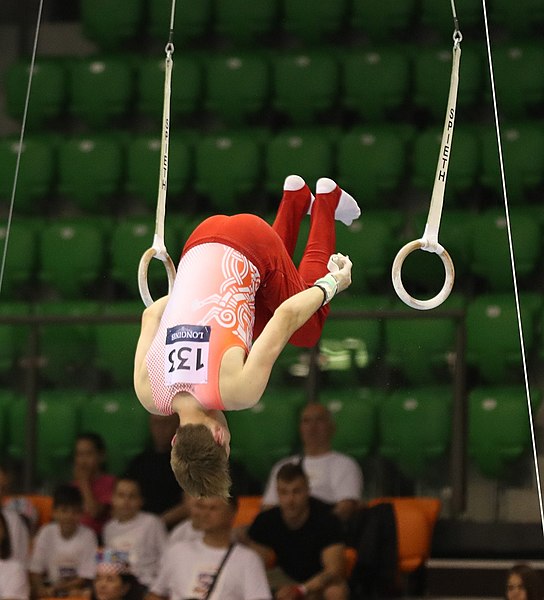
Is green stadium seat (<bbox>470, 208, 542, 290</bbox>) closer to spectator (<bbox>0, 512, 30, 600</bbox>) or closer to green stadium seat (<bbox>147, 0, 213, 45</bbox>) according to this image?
green stadium seat (<bbox>147, 0, 213, 45</bbox>)

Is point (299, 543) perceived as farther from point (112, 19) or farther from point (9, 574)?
point (112, 19)

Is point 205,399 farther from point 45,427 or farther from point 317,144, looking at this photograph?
point 317,144

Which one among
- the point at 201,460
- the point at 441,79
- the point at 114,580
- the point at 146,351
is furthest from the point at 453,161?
the point at 201,460

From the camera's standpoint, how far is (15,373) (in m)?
7.20

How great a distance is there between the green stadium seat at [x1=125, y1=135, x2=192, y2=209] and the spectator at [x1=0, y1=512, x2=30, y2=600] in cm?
218

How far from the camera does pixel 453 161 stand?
779cm

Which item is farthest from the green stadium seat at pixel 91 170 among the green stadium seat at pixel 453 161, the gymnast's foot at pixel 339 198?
the gymnast's foot at pixel 339 198

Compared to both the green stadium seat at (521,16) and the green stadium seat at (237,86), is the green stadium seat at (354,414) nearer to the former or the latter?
the green stadium seat at (237,86)

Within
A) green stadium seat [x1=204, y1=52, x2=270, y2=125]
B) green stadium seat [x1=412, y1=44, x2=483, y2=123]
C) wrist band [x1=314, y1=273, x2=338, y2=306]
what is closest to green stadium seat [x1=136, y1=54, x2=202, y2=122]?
green stadium seat [x1=204, y1=52, x2=270, y2=125]

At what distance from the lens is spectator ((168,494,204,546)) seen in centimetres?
664

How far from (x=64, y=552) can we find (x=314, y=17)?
137 inches

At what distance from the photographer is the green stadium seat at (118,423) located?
275 inches

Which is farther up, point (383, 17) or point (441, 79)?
point (383, 17)

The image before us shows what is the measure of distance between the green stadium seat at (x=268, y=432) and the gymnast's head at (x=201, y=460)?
232 cm
